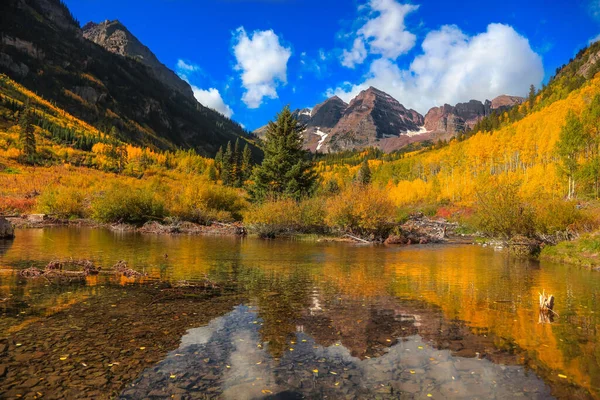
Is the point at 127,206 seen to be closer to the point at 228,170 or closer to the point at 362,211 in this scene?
the point at 362,211

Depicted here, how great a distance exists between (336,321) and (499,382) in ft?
15.2

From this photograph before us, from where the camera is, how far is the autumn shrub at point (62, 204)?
51906 mm

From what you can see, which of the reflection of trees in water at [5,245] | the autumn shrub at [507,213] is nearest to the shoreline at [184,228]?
the autumn shrub at [507,213]

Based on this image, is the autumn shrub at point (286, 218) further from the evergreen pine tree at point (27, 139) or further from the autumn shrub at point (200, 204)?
the evergreen pine tree at point (27, 139)

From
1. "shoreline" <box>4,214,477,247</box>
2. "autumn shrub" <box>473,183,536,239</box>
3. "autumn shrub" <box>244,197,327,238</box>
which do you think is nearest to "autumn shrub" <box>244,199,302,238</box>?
"autumn shrub" <box>244,197,327,238</box>

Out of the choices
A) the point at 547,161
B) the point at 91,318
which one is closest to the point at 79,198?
the point at 91,318

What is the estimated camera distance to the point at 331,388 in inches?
263

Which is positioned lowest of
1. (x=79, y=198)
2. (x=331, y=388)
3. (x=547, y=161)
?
(x=331, y=388)

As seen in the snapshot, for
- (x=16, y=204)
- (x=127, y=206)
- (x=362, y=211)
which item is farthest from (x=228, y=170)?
(x=362, y=211)

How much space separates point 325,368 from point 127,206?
47.2 metres

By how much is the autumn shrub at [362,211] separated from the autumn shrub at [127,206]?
77.0ft

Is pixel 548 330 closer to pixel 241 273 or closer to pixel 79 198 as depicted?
pixel 241 273

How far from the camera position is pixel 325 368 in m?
7.54

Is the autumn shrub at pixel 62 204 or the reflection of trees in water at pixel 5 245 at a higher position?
the autumn shrub at pixel 62 204
